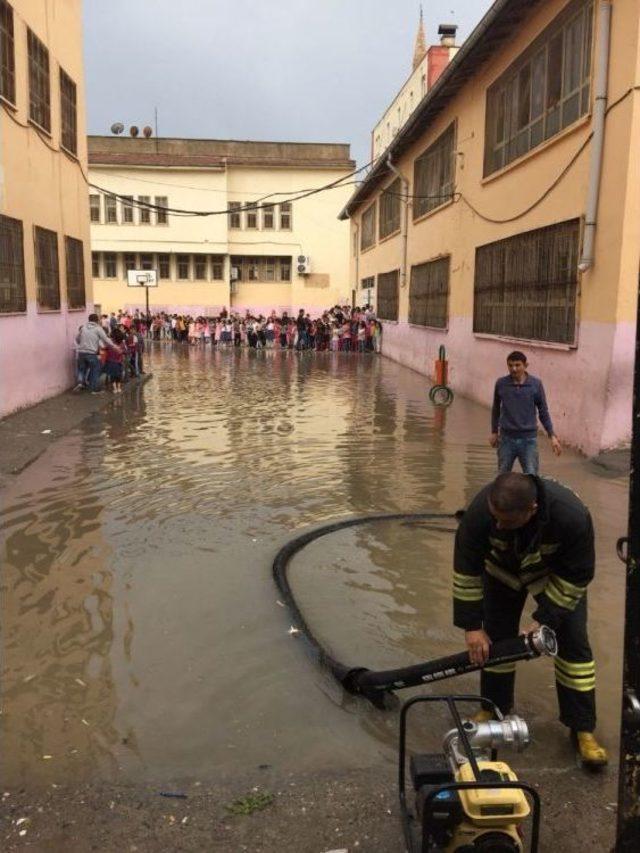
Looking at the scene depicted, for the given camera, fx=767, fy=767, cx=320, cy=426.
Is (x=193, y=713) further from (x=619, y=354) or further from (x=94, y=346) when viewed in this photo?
(x=94, y=346)

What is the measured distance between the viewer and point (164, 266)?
44188 mm

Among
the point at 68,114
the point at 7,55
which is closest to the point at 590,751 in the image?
the point at 7,55

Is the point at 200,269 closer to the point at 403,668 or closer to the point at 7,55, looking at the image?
the point at 7,55

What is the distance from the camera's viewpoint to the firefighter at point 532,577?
10.8ft

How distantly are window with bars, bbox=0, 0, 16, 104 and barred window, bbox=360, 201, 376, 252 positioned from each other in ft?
63.1

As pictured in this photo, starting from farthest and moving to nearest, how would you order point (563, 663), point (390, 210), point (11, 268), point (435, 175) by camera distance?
point (390, 210)
point (435, 175)
point (11, 268)
point (563, 663)

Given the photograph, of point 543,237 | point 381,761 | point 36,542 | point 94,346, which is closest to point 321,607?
point 381,761

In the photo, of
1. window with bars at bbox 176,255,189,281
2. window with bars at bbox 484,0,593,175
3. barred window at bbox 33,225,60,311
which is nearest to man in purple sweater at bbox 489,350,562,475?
window with bars at bbox 484,0,593,175

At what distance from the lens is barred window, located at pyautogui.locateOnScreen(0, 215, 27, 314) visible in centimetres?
1229

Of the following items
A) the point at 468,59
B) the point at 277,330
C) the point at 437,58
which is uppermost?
the point at 437,58

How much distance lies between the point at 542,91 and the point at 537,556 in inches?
416

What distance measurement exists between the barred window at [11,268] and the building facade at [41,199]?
17 mm

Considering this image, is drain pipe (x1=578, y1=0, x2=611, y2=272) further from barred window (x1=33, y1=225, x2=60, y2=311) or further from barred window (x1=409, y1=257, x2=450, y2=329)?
barred window (x1=33, y1=225, x2=60, y2=311)

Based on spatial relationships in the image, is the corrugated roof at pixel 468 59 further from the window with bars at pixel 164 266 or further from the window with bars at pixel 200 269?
the window with bars at pixel 164 266
